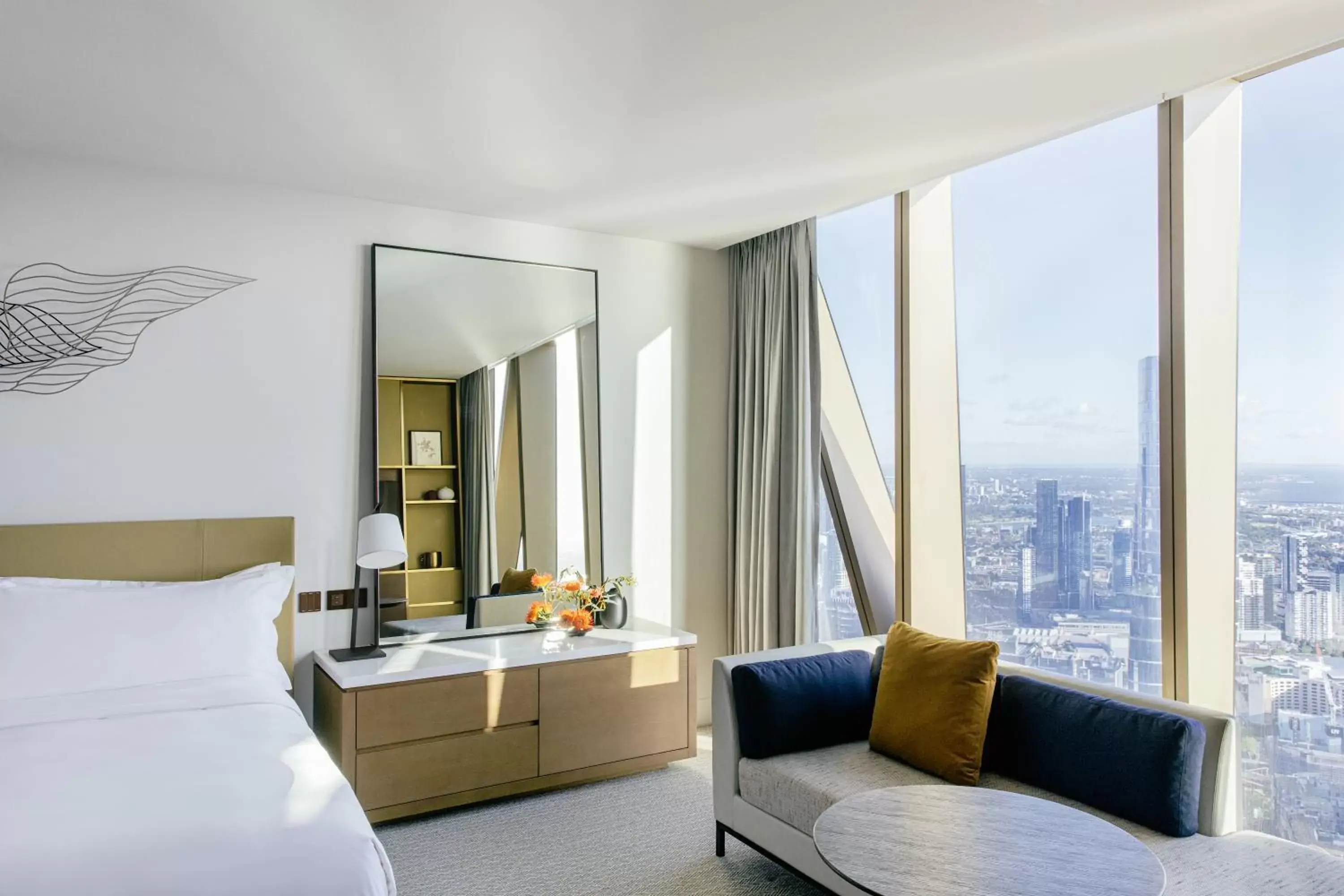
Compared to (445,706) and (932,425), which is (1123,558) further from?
(445,706)

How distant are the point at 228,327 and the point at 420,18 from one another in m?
1.88

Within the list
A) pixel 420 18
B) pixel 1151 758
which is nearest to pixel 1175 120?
pixel 1151 758

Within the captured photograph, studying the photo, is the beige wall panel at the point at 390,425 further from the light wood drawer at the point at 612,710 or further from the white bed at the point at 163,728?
the light wood drawer at the point at 612,710

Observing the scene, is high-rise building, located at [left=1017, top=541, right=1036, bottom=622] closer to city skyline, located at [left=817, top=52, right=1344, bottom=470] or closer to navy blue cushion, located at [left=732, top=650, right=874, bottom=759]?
city skyline, located at [left=817, top=52, right=1344, bottom=470]

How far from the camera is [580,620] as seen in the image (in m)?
4.14

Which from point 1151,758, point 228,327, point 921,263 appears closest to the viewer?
point 1151,758

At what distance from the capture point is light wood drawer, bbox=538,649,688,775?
149 inches

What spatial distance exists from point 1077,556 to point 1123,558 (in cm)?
18

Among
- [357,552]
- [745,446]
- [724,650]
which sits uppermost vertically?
[745,446]

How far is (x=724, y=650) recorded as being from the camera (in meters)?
4.97

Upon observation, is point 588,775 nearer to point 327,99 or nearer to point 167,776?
point 167,776

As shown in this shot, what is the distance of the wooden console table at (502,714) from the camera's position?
11.2ft

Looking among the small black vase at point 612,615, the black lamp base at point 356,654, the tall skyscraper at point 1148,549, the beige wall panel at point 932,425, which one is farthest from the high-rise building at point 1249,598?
the black lamp base at point 356,654

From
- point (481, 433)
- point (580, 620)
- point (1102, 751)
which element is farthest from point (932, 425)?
point (481, 433)
